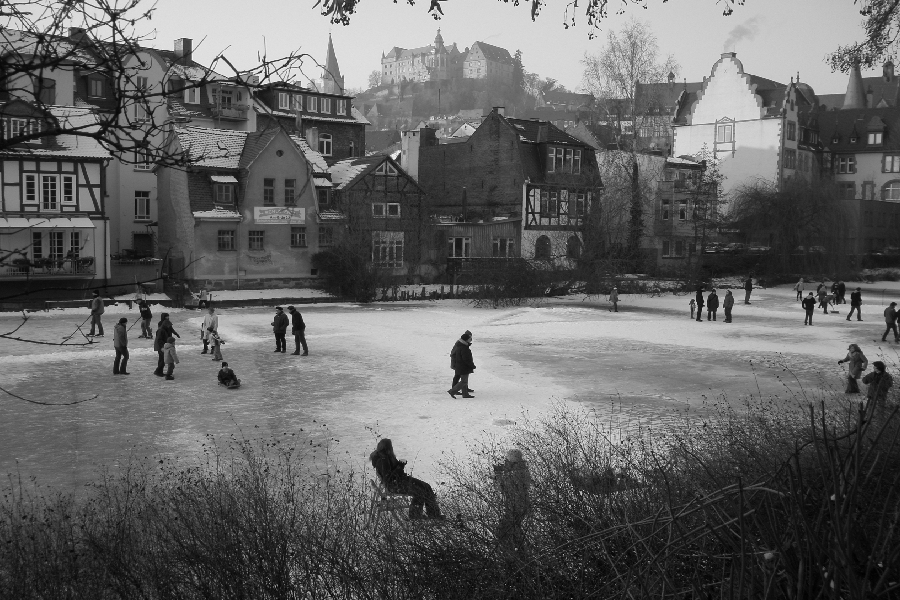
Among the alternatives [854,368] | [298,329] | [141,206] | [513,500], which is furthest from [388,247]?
[513,500]

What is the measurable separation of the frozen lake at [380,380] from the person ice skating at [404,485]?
78.0 inches

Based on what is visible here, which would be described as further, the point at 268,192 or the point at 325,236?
the point at 325,236

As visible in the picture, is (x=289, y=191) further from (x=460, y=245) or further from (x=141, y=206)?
(x=460, y=245)

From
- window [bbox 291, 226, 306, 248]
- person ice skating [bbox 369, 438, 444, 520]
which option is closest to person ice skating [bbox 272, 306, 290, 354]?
person ice skating [bbox 369, 438, 444, 520]

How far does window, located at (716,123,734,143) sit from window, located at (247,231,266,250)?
40.4m

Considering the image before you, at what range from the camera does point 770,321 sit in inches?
1268

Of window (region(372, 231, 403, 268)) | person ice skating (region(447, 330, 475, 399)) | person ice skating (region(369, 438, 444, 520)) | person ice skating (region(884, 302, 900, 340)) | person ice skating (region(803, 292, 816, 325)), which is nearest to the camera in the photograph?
person ice skating (region(369, 438, 444, 520))

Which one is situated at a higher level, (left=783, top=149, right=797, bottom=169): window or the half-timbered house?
(left=783, top=149, right=797, bottom=169): window

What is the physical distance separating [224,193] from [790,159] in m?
44.8

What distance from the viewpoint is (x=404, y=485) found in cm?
843

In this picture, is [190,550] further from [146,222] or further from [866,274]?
[866,274]

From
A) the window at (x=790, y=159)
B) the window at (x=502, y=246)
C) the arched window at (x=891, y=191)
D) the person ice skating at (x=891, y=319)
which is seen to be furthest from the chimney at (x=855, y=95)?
the person ice skating at (x=891, y=319)

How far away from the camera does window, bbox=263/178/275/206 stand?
4372 cm

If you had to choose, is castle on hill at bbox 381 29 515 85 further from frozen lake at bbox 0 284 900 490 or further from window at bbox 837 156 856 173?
frozen lake at bbox 0 284 900 490
